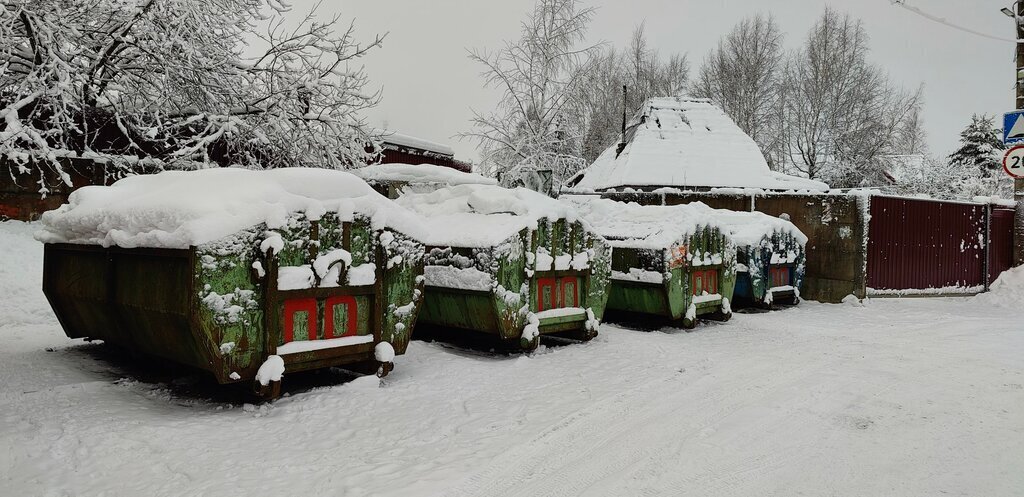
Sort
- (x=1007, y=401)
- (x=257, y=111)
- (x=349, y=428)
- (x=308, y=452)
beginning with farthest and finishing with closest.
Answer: (x=257, y=111) < (x=1007, y=401) < (x=349, y=428) < (x=308, y=452)

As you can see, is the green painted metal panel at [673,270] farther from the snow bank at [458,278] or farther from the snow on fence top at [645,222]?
the snow bank at [458,278]

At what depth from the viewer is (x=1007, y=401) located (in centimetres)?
529

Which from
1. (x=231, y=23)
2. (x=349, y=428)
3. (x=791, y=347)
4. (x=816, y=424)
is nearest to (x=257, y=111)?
(x=231, y=23)

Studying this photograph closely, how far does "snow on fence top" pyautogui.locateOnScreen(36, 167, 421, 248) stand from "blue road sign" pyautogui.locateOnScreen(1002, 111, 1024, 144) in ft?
24.3

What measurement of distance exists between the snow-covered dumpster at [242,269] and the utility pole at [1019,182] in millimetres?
12890

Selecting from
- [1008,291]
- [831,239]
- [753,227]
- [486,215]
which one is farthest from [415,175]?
[1008,291]

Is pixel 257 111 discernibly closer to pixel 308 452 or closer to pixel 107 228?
pixel 107 228

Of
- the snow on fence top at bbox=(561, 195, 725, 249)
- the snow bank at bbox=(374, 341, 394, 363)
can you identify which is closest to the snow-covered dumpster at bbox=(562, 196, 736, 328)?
the snow on fence top at bbox=(561, 195, 725, 249)

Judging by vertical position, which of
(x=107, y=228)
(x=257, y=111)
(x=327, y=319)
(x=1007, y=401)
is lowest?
(x=1007, y=401)

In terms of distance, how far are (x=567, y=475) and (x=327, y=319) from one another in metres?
2.41

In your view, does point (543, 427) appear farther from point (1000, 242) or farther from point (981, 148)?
point (981, 148)

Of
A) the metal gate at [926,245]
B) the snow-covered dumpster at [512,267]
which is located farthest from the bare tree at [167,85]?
the metal gate at [926,245]

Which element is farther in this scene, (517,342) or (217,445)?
(517,342)

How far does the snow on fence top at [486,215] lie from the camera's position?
6641 millimetres
